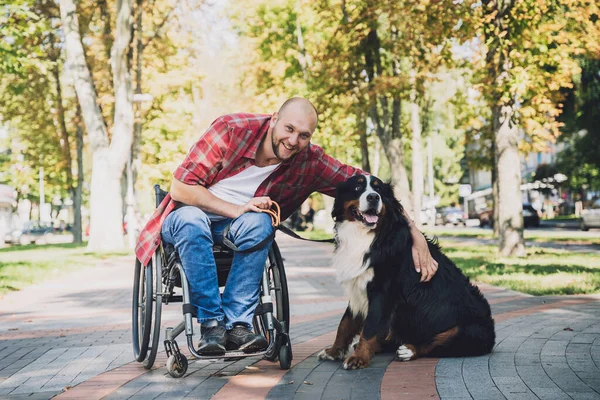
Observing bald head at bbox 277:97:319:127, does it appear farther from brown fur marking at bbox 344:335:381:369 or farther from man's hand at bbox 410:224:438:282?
brown fur marking at bbox 344:335:381:369

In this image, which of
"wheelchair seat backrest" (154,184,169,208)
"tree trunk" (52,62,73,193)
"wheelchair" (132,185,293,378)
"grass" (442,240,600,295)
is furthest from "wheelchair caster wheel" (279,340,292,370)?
"tree trunk" (52,62,73,193)

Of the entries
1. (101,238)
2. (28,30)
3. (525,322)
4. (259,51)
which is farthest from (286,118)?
(259,51)

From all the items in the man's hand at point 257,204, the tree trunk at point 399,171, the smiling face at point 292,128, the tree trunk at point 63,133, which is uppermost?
the tree trunk at point 63,133

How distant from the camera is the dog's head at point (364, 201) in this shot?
5.30m

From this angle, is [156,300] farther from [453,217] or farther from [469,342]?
[453,217]

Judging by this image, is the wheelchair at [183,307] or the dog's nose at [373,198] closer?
the wheelchair at [183,307]

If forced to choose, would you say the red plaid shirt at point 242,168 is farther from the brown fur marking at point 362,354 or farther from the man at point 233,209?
the brown fur marking at point 362,354

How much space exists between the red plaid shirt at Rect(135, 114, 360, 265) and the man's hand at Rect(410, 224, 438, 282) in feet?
2.16

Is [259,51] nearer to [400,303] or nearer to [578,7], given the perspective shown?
[578,7]

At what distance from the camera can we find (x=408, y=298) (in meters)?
5.45

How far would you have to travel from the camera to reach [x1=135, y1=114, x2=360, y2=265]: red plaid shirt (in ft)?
17.2

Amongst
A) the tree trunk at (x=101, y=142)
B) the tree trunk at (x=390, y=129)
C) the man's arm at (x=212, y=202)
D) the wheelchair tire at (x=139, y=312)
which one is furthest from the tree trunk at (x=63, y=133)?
the man's arm at (x=212, y=202)

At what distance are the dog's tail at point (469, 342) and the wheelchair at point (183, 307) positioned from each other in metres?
1.02

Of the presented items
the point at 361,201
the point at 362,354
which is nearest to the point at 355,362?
the point at 362,354
